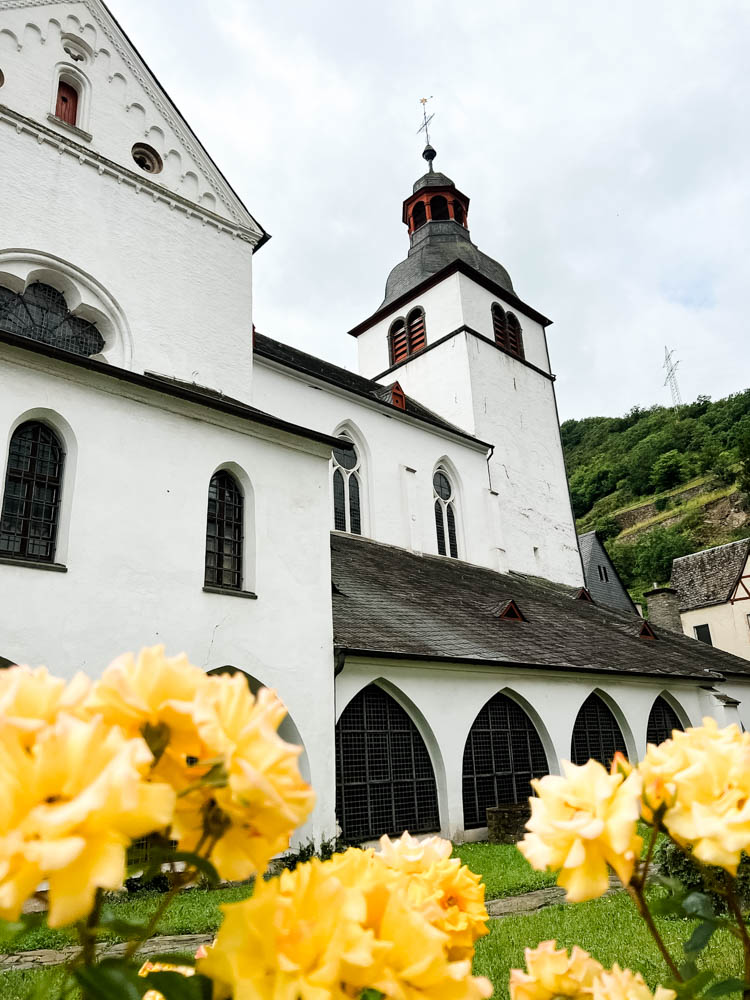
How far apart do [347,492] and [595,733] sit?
28.1 feet

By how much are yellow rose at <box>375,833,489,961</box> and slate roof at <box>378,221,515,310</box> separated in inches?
1072

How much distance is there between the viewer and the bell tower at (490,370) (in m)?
24.4

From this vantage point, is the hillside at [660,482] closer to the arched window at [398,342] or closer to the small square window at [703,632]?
the small square window at [703,632]

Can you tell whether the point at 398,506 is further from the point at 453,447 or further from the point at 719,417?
the point at 719,417

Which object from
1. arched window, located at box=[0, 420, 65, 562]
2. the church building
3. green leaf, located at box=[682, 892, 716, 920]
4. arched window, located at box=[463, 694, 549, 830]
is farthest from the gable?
green leaf, located at box=[682, 892, 716, 920]

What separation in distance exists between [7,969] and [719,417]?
79285 millimetres

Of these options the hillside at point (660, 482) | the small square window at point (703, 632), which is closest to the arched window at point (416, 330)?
the small square window at point (703, 632)

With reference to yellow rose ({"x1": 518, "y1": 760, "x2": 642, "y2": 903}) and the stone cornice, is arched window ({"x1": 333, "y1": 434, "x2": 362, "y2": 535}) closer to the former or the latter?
the stone cornice

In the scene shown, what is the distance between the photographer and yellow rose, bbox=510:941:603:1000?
1195 millimetres

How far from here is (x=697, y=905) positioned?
119 cm

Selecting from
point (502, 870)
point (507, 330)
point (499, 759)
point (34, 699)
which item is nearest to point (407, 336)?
point (507, 330)

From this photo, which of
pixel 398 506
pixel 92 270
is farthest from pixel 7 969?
pixel 398 506

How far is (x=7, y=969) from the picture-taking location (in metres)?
5.39

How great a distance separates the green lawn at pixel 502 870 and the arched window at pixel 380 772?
982mm
